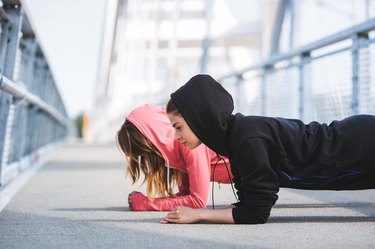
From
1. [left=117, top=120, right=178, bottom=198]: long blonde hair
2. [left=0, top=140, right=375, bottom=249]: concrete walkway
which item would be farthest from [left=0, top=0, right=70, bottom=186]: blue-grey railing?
[left=117, top=120, right=178, bottom=198]: long blonde hair

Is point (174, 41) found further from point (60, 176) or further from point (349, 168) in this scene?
point (349, 168)

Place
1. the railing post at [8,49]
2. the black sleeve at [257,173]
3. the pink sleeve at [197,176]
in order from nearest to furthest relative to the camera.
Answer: the black sleeve at [257,173] < the pink sleeve at [197,176] < the railing post at [8,49]

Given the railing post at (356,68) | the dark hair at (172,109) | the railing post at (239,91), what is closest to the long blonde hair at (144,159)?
the dark hair at (172,109)

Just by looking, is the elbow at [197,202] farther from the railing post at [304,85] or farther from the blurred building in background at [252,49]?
the railing post at [304,85]

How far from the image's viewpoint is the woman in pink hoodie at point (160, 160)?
9.59ft

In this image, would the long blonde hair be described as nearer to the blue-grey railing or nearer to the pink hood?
the pink hood

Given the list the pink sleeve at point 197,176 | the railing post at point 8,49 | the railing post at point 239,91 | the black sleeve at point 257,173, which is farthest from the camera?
the railing post at point 239,91

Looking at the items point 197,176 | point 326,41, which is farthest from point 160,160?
point 326,41

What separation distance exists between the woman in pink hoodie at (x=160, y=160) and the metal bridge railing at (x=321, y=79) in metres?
1.39

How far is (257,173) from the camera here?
2344 mm

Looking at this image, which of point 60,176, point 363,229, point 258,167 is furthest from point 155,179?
point 60,176

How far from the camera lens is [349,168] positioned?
248cm

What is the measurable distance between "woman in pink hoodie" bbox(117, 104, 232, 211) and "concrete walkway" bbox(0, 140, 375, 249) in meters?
0.11

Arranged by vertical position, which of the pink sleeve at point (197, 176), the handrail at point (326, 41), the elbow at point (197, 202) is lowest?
the elbow at point (197, 202)
